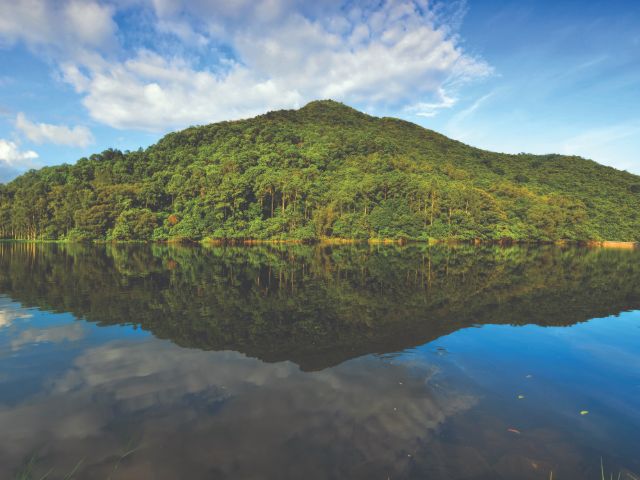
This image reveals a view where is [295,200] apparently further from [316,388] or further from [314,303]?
[316,388]

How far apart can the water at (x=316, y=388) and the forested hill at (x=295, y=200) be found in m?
59.9

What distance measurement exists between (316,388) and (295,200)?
71932mm

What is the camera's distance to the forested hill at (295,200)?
7419 cm

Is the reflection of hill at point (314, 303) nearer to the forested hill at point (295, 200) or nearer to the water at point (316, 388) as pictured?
the water at point (316, 388)

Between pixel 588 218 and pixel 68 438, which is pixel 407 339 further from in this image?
pixel 588 218

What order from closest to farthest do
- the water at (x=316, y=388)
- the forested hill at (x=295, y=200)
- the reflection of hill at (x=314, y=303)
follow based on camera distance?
the water at (x=316, y=388) < the reflection of hill at (x=314, y=303) < the forested hill at (x=295, y=200)

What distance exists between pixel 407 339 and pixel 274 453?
19.8 feet

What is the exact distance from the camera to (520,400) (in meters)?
6.69

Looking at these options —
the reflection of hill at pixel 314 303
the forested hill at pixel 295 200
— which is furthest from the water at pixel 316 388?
the forested hill at pixel 295 200

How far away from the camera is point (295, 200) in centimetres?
7775

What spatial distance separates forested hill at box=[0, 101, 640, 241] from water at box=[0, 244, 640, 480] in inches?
2359

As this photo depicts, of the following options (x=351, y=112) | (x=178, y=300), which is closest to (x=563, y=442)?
(x=178, y=300)

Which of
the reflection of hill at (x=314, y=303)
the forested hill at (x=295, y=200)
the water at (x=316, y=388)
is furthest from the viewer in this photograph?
the forested hill at (x=295, y=200)

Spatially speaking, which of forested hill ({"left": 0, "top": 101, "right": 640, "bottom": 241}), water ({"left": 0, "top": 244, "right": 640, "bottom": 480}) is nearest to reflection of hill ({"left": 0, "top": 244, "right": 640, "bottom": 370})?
water ({"left": 0, "top": 244, "right": 640, "bottom": 480})
